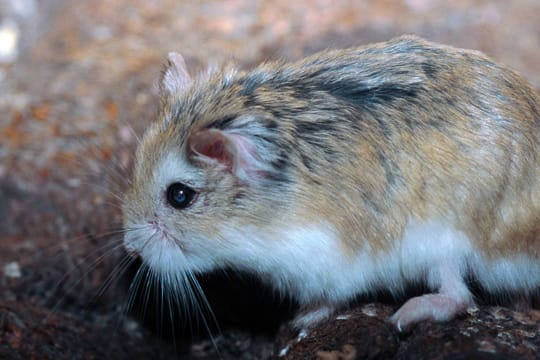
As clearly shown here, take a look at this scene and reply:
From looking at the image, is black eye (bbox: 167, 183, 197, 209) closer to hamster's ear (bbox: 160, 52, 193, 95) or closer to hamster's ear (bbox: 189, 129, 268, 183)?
hamster's ear (bbox: 189, 129, 268, 183)

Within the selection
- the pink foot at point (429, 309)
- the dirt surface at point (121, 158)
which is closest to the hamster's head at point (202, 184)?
the dirt surface at point (121, 158)

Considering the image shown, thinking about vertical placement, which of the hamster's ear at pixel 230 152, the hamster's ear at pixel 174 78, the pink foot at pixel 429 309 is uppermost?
the hamster's ear at pixel 174 78

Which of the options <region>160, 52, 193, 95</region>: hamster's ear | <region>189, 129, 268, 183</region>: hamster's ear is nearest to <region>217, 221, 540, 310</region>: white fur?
<region>189, 129, 268, 183</region>: hamster's ear

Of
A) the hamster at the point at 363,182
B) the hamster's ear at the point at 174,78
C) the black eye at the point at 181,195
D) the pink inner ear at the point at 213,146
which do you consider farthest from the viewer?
the hamster's ear at the point at 174,78

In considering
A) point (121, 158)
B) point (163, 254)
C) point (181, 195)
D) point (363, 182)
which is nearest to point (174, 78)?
point (181, 195)

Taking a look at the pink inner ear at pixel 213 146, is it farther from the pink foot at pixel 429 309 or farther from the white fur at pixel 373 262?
the pink foot at pixel 429 309

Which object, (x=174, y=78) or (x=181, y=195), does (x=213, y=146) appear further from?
(x=174, y=78)

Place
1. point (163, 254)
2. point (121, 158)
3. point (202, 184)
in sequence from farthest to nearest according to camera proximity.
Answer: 1. point (121, 158)
2. point (163, 254)
3. point (202, 184)
